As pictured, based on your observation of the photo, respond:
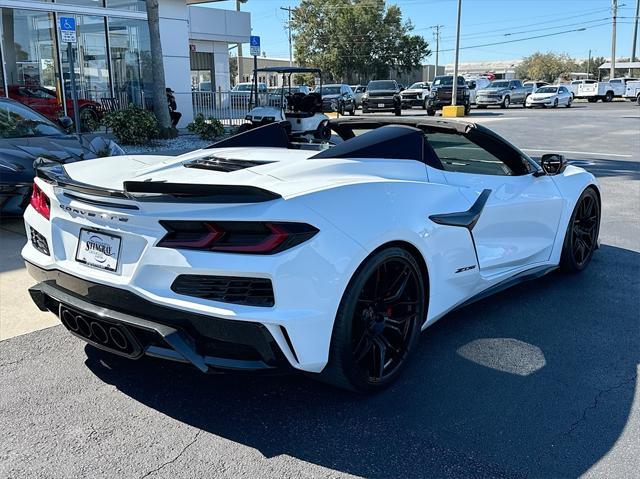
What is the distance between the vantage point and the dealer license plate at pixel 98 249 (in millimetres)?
2752

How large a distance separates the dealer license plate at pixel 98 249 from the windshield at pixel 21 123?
16.4 feet

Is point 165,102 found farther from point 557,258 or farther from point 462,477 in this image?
point 462,477

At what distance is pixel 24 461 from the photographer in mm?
2582

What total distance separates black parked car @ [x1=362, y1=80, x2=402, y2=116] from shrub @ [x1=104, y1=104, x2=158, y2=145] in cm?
1859

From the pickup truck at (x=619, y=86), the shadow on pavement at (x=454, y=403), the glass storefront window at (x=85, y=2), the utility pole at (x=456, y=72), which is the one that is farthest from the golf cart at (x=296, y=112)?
the pickup truck at (x=619, y=86)

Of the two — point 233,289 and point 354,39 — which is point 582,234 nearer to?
point 233,289

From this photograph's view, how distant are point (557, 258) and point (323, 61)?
6522 cm

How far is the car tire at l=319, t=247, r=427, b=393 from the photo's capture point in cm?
279

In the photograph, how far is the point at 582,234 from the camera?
5125 mm

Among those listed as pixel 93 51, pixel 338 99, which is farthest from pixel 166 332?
pixel 338 99

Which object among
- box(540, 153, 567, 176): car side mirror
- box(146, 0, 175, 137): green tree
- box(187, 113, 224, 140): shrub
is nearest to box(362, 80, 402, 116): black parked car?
box(187, 113, 224, 140): shrub

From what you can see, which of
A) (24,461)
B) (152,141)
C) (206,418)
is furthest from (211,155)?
(152,141)

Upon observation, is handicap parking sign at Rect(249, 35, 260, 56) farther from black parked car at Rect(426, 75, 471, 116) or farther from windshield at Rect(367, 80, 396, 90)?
black parked car at Rect(426, 75, 471, 116)

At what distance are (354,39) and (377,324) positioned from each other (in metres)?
66.7
